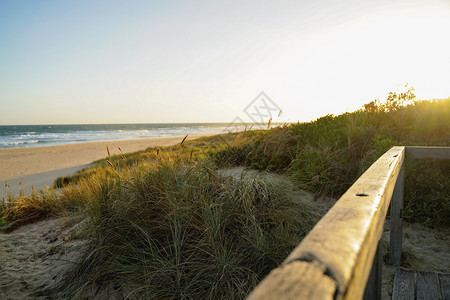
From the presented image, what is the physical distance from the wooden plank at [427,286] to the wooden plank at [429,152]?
130cm

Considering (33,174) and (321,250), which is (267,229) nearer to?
(321,250)

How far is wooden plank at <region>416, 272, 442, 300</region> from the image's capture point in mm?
2367

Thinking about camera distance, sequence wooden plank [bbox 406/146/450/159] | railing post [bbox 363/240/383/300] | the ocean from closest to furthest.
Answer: railing post [bbox 363/240/383/300] → wooden plank [bbox 406/146/450/159] → the ocean

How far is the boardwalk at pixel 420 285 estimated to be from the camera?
2.38 metres

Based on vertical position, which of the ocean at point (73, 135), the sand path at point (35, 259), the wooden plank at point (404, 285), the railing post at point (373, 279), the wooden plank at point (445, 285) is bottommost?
the ocean at point (73, 135)

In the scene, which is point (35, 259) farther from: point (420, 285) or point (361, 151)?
point (361, 151)

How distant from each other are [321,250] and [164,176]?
10.8 feet

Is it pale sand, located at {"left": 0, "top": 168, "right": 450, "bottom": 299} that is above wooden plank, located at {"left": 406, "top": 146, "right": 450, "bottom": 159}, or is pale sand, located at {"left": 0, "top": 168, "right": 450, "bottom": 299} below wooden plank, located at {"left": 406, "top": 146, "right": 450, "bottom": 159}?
below

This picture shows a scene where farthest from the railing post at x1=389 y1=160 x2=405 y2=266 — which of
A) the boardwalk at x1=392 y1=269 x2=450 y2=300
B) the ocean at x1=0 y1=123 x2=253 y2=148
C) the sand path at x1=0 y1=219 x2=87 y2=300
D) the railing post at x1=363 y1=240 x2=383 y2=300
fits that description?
the ocean at x1=0 y1=123 x2=253 y2=148

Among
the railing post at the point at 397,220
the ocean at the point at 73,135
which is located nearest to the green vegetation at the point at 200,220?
the railing post at the point at 397,220

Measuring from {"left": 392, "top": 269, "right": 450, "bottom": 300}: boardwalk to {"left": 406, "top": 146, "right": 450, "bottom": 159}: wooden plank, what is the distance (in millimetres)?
1290

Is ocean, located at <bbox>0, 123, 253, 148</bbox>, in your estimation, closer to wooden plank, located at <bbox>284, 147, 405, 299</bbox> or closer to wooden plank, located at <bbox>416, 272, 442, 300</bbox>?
wooden plank, located at <bbox>416, 272, 442, 300</bbox>

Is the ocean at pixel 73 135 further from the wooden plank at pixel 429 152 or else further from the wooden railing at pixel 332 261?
the wooden railing at pixel 332 261

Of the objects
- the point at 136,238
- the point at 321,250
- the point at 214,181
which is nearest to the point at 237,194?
the point at 214,181
